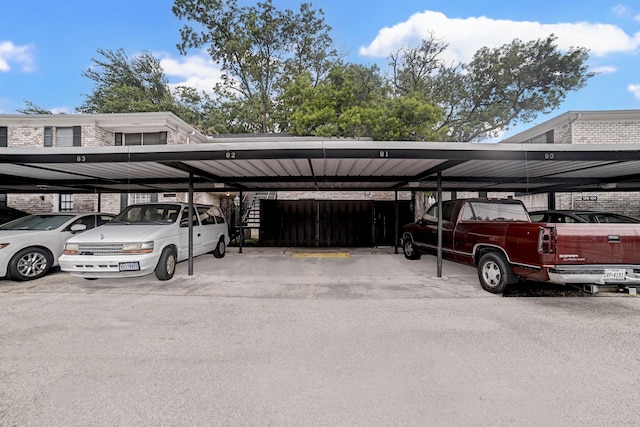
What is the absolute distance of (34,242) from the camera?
6375mm

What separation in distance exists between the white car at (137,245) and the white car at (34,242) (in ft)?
4.41

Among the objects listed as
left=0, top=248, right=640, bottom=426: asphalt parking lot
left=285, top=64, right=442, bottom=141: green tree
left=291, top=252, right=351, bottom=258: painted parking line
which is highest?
left=285, top=64, right=442, bottom=141: green tree

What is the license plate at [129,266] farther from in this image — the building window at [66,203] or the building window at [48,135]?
the building window at [48,135]

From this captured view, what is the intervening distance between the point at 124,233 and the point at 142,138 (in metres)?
10.9

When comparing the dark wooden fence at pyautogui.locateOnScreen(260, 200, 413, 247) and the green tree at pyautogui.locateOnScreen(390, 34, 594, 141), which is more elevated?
the green tree at pyautogui.locateOnScreen(390, 34, 594, 141)

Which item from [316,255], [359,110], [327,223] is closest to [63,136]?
[327,223]

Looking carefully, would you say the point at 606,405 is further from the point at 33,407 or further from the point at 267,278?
the point at 267,278

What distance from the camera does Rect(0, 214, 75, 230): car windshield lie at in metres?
6.78

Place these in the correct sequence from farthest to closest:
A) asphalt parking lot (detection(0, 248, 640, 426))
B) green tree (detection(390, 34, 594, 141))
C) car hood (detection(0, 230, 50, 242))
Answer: green tree (detection(390, 34, 594, 141))
car hood (detection(0, 230, 50, 242))
asphalt parking lot (detection(0, 248, 640, 426))

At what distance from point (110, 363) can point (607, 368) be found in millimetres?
4927

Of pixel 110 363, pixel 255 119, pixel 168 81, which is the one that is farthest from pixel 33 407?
pixel 168 81

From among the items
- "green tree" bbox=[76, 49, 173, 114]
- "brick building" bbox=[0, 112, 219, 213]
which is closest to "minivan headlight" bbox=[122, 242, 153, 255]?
"brick building" bbox=[0, 112, 219, 213]

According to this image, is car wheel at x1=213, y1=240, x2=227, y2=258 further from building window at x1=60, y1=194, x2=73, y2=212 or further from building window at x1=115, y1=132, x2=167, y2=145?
building window at x1=60, y1=194, x2=73, y2=212

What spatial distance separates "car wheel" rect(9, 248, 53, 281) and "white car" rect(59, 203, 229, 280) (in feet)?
5.21
